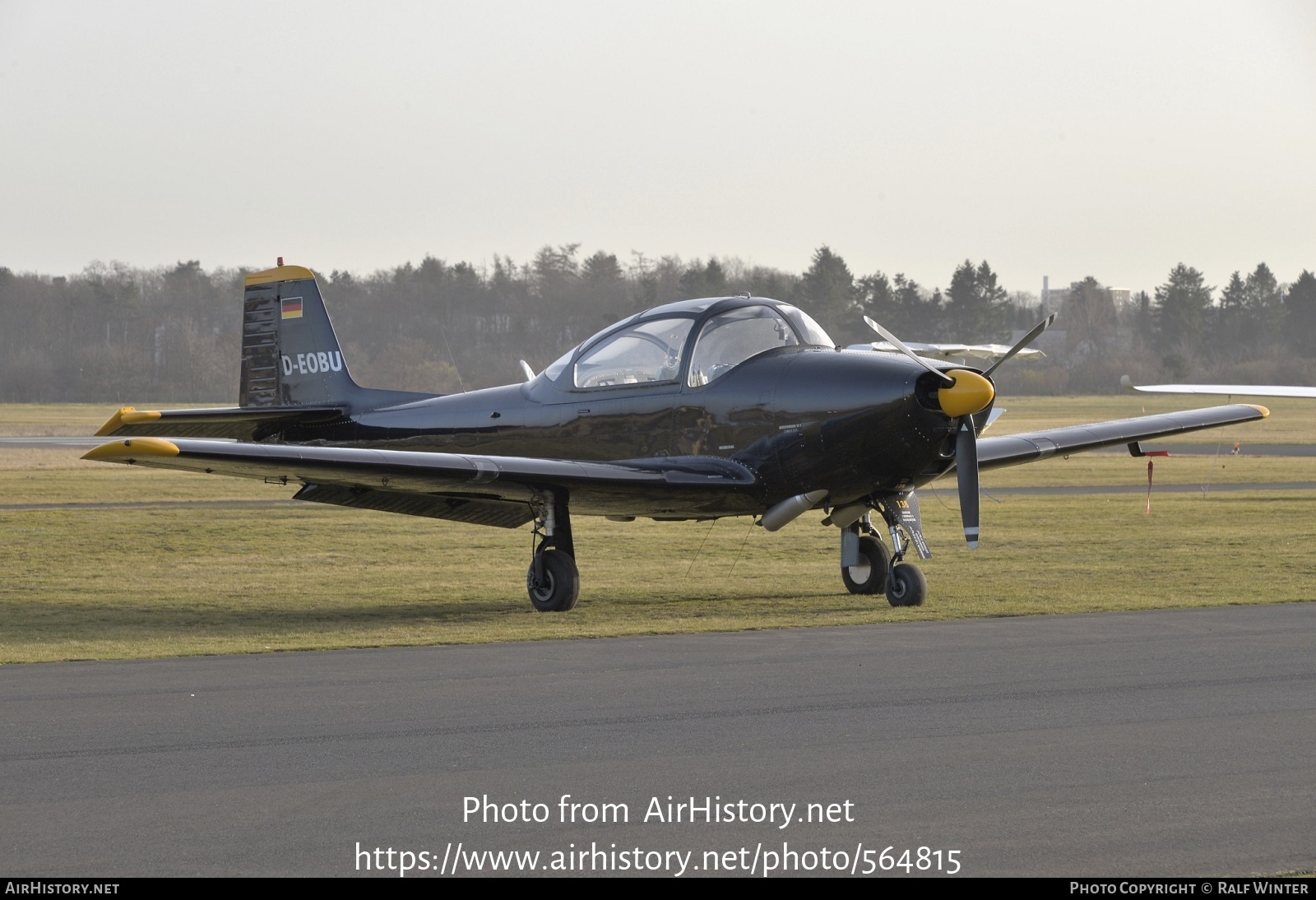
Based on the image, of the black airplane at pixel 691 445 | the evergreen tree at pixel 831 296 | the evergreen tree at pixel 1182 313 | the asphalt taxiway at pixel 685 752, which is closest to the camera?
the asphalt taxiway at pixel 685 752

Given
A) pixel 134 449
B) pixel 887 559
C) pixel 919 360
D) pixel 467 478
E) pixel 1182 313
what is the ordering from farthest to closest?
pixel 1182 313, pixel 887 559, pixel 467 478, pixel 919 360, pixel 134 449

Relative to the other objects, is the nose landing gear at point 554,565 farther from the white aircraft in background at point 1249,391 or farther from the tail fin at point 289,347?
the white aircraft in background at point 1249,391

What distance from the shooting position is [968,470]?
11625mm

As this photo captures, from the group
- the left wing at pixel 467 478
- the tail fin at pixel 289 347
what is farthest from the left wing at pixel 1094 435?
the tail fin at pixel 289 347

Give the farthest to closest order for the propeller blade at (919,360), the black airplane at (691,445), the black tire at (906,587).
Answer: the black tire at (906,587) < the black airplane at (691,445) < the propeller blade at (919,360)

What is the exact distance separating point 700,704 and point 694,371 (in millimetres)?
5307

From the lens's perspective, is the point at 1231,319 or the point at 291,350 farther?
the point at 1231,319

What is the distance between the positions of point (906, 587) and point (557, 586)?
122 inches

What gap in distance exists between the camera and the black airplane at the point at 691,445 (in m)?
11.5

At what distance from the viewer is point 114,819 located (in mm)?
5457

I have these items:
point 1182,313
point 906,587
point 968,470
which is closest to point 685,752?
point 968,470

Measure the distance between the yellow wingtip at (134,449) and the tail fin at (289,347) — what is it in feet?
20.5

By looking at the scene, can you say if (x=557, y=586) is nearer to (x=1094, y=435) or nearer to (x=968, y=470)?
(x=968, y=470)
